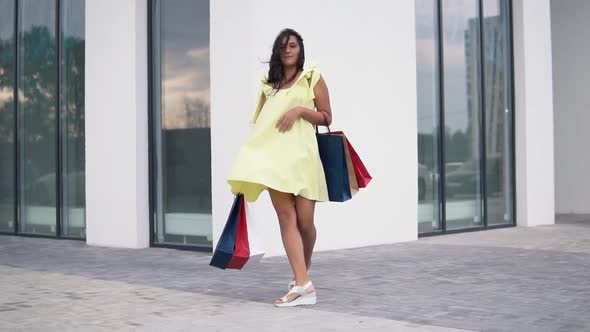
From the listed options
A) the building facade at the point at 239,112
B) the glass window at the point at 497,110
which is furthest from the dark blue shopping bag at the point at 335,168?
the glass window at the point at 497,110

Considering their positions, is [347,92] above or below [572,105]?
below

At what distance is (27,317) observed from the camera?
490 centimetres

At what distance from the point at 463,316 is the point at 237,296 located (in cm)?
169

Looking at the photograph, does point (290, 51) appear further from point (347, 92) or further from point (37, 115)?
point (37, 115)

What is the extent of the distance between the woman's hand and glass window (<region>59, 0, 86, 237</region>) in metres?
5.80

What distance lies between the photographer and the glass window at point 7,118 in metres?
11.5

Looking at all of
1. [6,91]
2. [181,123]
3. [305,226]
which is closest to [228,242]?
[305,226]

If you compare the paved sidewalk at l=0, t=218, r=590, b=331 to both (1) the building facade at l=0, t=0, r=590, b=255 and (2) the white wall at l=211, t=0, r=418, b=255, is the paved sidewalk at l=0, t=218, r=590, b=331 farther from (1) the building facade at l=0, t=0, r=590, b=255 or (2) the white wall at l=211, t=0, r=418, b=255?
(1) the building facade at l=0, t=0, r=590, b=255

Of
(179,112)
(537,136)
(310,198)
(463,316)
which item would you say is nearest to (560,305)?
(463,316)

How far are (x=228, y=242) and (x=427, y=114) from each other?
596 cm

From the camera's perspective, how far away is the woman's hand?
519 centimetres

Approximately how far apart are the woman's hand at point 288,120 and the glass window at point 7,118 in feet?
→ 24.3

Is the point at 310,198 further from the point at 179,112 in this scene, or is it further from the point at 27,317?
the point at 179,112

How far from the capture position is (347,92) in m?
9.09
